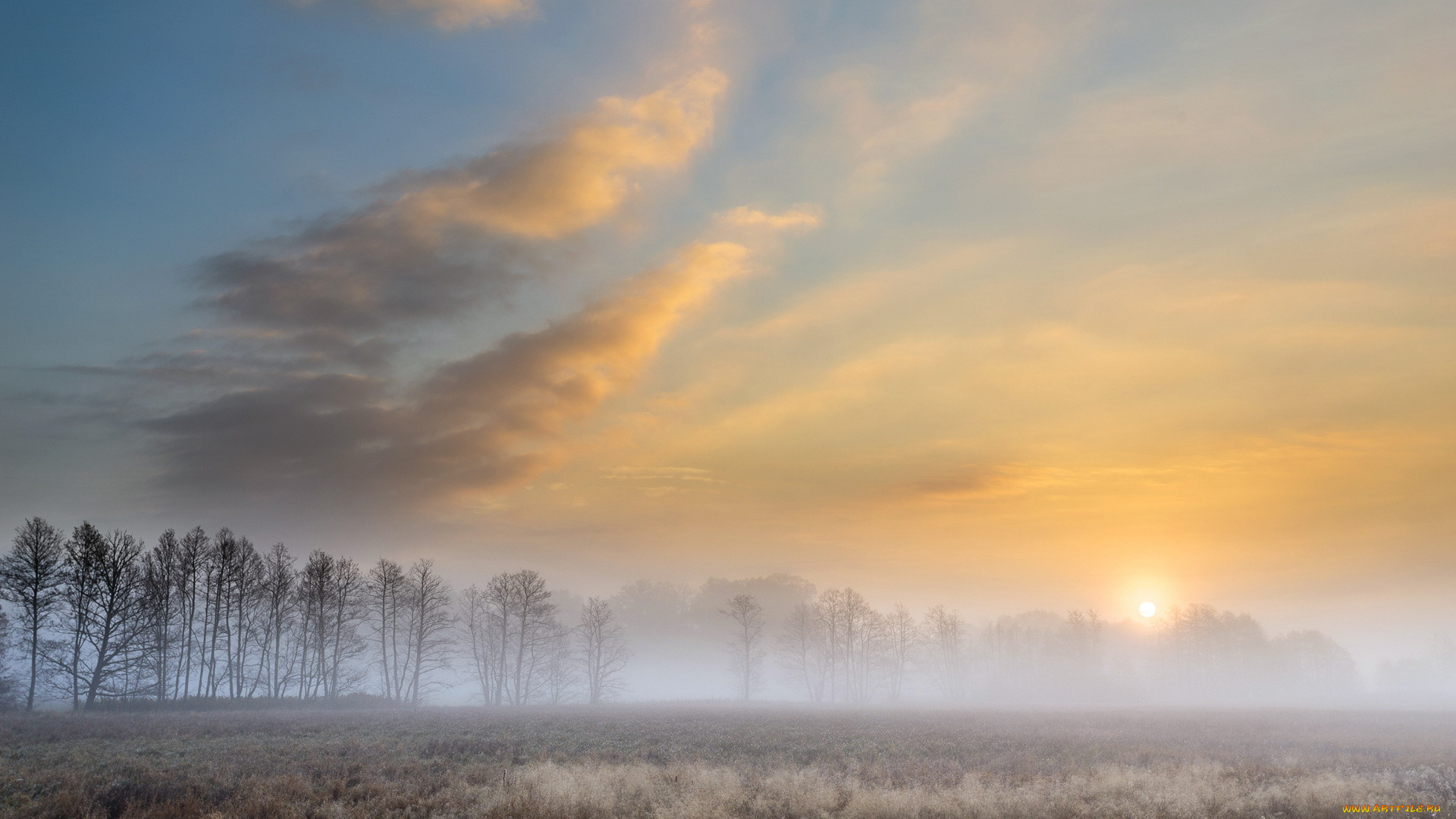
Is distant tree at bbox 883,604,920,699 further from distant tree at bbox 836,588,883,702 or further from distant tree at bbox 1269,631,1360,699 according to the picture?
distant tree at bbox 1269,631,1360,699

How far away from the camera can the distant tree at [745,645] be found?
359 feet

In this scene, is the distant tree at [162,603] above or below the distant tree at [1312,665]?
above

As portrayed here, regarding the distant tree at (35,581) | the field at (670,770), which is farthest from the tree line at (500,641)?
the field at (670,770)

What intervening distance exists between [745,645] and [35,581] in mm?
86006

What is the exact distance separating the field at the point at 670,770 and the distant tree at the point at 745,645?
66811 millimetres

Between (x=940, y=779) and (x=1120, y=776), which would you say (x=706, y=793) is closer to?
(x=940, y=779)

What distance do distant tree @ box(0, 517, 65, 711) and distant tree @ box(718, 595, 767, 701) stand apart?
73954mm

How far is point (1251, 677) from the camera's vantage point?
538 ft

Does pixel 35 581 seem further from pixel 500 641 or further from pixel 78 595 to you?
pixel 500 641

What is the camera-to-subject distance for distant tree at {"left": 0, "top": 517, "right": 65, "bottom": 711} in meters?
50.7

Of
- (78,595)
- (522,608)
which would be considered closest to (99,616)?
(78,595)

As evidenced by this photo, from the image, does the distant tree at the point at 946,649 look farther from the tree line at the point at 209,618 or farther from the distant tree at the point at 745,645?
the tree line at the point at 209,618

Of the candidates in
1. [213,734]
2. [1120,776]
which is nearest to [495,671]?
[213,734]

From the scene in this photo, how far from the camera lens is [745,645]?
4481 inches
